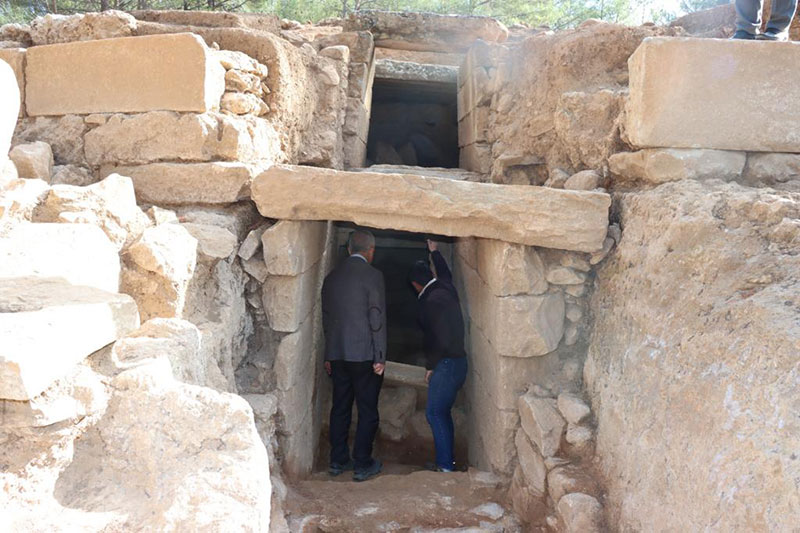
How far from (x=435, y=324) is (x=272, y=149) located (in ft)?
5.69

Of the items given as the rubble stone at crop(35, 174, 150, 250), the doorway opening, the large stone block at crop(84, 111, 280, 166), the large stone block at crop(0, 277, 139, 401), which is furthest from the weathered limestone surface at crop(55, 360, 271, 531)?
the doorway opening

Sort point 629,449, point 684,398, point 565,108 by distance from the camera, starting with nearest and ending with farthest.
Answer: point 684,398
point 629,449
point 565,108

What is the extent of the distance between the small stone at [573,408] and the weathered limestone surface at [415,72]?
4580 mm

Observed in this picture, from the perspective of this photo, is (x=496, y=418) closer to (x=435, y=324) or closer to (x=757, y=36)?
(x=435, y=324)

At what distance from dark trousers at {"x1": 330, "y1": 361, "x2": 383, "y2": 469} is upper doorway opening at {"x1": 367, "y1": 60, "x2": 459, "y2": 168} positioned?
3.86 metres

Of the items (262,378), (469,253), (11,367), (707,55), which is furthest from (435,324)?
(11,367)

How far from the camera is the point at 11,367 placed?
1.59 metres

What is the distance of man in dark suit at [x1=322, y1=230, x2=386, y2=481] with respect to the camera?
4.44 metres

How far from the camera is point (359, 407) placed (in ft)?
15.2

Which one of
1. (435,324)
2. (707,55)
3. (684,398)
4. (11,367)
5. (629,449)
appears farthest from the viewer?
(435,324)

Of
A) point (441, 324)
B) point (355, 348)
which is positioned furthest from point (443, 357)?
point (355, 348)

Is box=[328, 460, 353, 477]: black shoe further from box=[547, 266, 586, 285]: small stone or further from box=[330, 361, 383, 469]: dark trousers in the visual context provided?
box=[547, 266, 586, 285]: small stone

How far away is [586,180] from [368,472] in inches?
105

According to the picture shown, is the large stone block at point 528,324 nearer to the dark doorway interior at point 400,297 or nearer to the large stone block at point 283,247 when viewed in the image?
the large stone block at point 283,247
